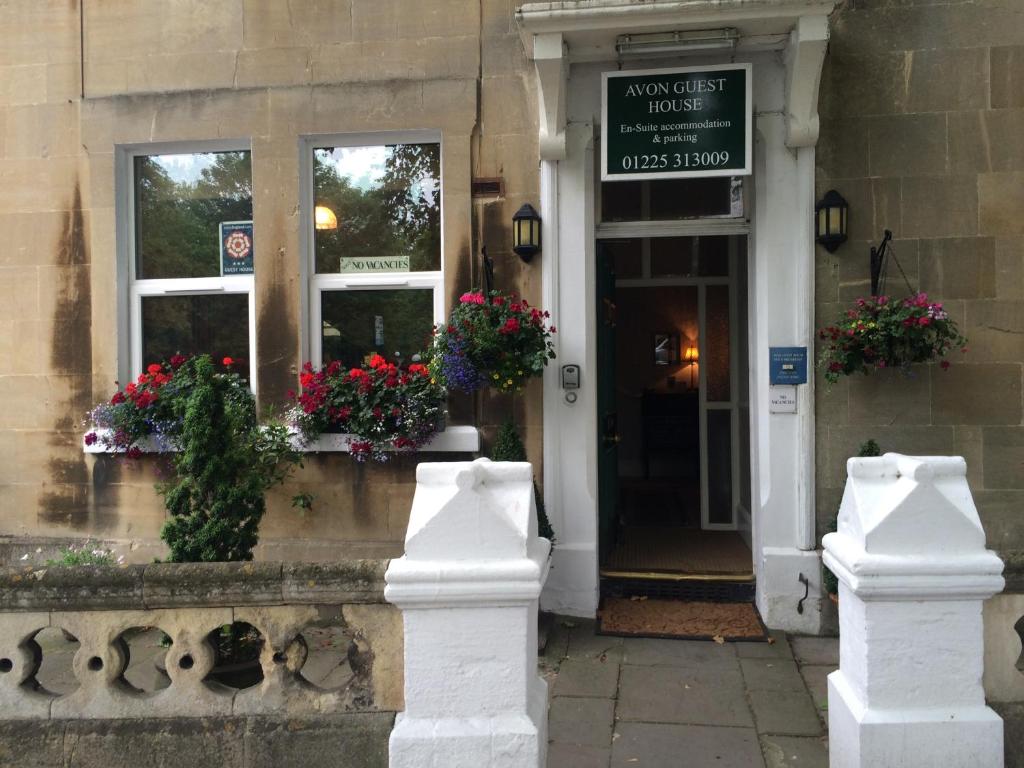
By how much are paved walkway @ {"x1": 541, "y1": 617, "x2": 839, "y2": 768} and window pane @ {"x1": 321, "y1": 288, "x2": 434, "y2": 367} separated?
7.71ft

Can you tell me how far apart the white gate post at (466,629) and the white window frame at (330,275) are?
3.02 m

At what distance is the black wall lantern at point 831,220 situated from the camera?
4.68m

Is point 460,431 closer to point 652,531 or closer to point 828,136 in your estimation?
point 652,531

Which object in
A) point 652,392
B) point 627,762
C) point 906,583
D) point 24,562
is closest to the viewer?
point 906,583

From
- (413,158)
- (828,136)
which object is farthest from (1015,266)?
(413,158)

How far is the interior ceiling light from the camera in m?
4.64

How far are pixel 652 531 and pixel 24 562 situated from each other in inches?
206

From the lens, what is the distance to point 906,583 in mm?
2521

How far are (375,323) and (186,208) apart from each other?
1834 mm

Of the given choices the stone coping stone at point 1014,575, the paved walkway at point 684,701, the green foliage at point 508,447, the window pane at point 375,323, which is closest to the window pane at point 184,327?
the window pane at point 375,323

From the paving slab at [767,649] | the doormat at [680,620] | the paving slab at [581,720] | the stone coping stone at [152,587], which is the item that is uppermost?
the stone coping stone at [152,587]

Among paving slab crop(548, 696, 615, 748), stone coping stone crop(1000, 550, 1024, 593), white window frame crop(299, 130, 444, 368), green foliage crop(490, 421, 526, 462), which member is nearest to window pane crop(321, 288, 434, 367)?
white window frame crop(299, 130, 444, 368)

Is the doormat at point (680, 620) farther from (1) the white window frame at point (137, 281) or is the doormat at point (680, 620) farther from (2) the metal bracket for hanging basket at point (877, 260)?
(1) the white window frame at point (137, 281)

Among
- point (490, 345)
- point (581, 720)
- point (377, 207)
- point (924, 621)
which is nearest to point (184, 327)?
point (377, 207)
